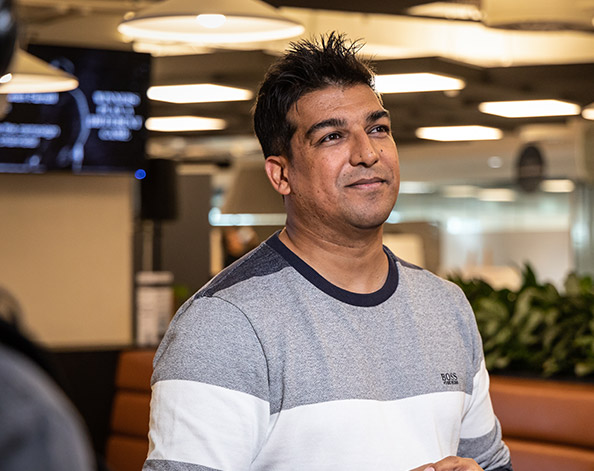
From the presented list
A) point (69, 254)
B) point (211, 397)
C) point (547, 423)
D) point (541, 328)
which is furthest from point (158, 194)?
point (211, 397)

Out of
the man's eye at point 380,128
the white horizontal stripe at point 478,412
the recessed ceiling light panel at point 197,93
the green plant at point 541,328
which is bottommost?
the green plant at point 541,328

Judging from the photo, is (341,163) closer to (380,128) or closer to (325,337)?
(380,128)

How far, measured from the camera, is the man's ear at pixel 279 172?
1.78 m

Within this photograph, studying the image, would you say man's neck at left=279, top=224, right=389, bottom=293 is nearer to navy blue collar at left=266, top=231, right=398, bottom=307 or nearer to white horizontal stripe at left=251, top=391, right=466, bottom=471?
navy blue collar at left=266, top=231, right=398, bottom=307

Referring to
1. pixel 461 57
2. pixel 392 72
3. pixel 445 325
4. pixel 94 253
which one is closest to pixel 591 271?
pixel 461 57

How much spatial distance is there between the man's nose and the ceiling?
2.53 m

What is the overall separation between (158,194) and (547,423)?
10.2 feet

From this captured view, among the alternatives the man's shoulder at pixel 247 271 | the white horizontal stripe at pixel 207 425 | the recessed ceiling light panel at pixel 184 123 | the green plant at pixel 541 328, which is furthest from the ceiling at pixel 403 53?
the white horizontal stripe at pixel 207 425

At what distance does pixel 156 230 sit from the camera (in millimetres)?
5992

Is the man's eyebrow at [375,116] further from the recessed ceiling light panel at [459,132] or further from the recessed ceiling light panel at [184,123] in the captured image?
the recessed ceiling light panel at [459,132]

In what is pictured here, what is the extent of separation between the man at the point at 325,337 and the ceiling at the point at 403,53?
2.50 metres

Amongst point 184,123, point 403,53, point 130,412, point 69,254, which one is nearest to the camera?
point 130,412

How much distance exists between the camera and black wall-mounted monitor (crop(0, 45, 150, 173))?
15.8ft

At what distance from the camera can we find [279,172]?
180 cm
